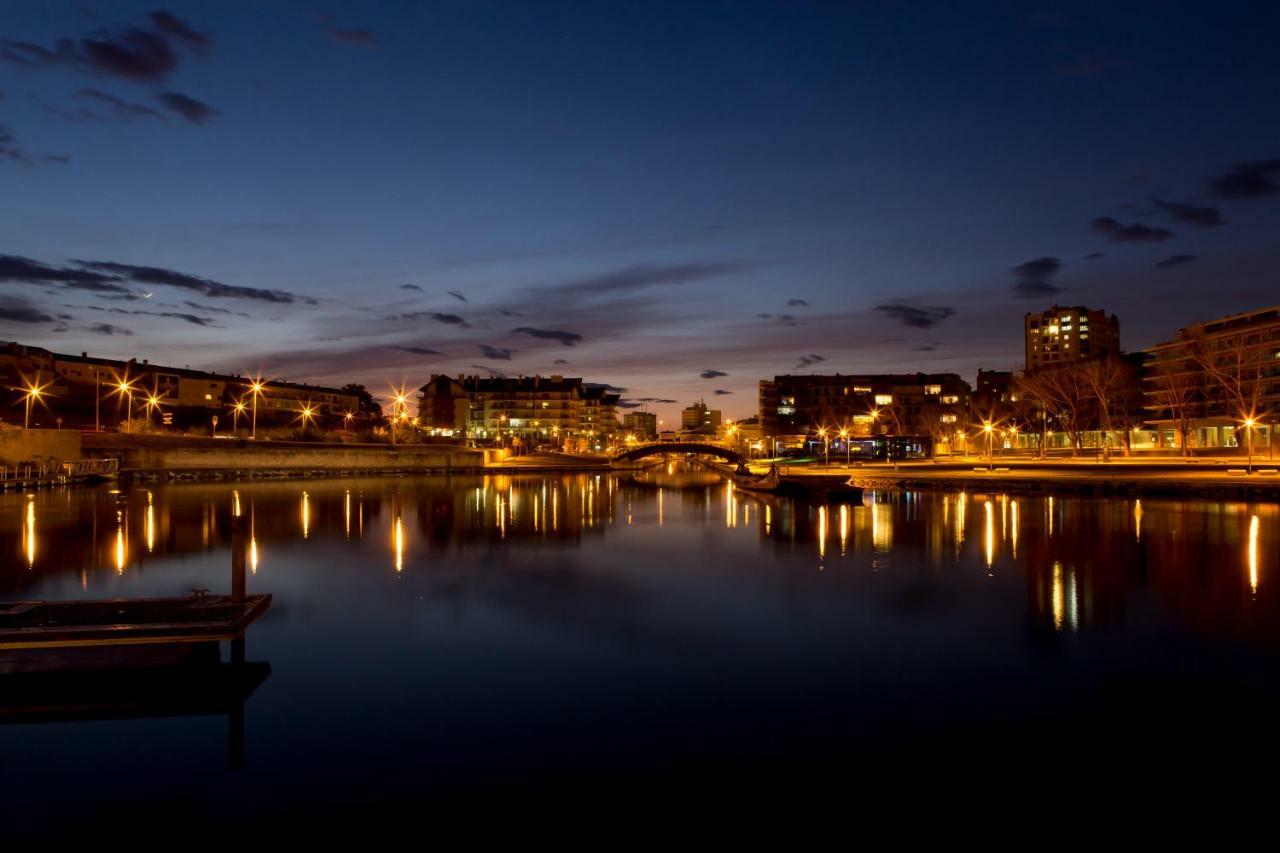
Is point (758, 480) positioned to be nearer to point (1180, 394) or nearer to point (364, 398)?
point (1180, 394)

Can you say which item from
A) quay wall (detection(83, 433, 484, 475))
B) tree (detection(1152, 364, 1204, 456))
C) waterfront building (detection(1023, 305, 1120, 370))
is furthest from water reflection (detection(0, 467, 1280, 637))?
waterfront building (detection(1023, 305, 1120, 370))

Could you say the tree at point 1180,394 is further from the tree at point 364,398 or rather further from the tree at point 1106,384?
the tree at point 364,398

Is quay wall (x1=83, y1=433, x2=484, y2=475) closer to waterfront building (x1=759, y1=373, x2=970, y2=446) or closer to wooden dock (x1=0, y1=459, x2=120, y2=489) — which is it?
wooden dock (x1=0, y1=459, x2=120, y2=489)

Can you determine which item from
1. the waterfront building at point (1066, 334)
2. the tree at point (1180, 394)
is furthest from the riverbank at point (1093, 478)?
the waterfront building at point (1066, 334)

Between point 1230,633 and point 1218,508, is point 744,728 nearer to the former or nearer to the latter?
point 1230,633

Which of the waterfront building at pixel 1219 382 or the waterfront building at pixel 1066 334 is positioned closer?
the waterfront building at pixel 1219 382

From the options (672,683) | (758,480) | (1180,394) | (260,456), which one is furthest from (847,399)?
(672,683)

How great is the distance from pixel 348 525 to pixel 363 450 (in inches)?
2164

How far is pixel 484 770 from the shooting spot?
1048cm

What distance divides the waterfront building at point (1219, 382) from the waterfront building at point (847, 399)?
53319 mm

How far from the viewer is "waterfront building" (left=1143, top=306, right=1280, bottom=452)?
80.8 metres

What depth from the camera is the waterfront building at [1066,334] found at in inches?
7165

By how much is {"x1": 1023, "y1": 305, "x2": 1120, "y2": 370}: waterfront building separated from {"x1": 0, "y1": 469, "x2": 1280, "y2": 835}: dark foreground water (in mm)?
168639

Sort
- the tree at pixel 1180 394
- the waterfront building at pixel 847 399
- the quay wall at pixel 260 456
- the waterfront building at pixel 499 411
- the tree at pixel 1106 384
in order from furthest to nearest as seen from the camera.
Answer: the waterfront building at pixel 499 411
the waterfront building at pixel 847 399
the tree at pixel 1180 394
the tree at pixel 1106 384
the quay wall at pixel 260 456
